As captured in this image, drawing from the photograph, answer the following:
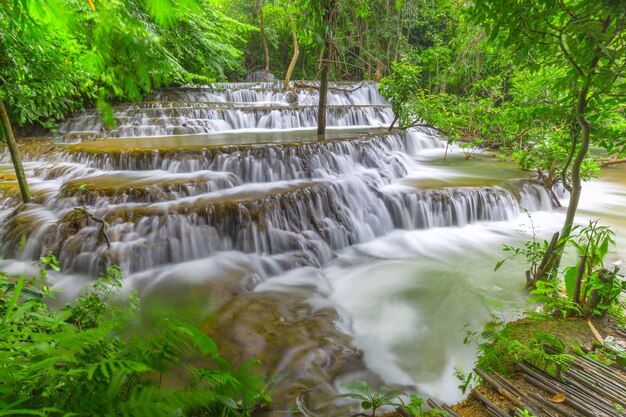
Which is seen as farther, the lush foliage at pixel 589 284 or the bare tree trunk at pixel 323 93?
the bare tree trunk at pixel 323 93

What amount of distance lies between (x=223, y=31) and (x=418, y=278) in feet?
53.8

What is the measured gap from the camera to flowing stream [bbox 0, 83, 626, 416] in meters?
3.46

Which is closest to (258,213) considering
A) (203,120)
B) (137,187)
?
(137,187)

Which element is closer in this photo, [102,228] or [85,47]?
[85,47]

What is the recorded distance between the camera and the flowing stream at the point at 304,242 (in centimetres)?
346

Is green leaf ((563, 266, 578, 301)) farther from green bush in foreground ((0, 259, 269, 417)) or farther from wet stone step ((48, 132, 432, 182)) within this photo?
wet stone step ((48, 132, 432, 182))

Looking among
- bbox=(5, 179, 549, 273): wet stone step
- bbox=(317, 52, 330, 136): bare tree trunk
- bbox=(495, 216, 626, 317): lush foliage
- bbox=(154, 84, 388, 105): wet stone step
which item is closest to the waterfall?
bbox=(5, 179, 549, 273): wet stone step

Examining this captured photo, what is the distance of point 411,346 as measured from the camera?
3707mm

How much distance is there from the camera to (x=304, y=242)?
563 centimetres

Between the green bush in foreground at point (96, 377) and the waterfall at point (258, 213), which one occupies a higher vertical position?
the green bush in foreground at point (96, 377)

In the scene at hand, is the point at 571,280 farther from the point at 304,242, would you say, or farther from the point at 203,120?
the point at 203,120

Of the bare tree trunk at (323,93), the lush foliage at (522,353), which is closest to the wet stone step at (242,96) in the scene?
the bare tree trunk at (323,93)

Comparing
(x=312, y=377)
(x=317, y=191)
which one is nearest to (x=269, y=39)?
(x=317, y=191)

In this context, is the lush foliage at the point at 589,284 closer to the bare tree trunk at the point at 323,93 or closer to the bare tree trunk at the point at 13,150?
the bare tree trunk at the point at 323,93
